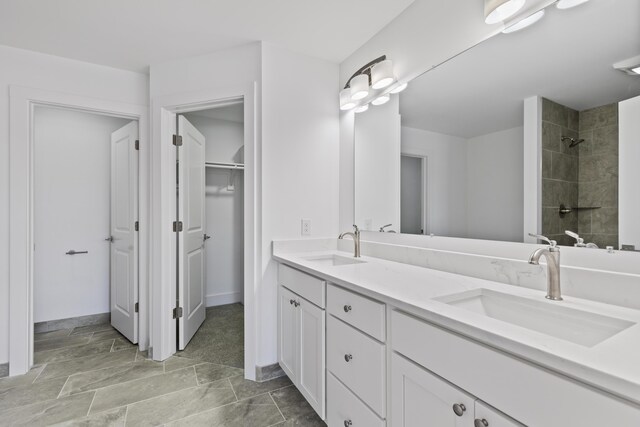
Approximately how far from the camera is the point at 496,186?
4.74 ft

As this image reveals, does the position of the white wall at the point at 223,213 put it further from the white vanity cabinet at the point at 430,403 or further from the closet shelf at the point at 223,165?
the white vanity cabinet at the point at 430,403

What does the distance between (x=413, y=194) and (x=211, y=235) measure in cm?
269

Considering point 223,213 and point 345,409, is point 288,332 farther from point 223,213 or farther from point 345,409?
point 223,213

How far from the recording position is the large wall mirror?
1.04 meters

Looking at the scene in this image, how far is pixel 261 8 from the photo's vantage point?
179 cm

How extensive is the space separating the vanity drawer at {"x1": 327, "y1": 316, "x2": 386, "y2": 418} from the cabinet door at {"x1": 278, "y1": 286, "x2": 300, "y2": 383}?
400 millimetres

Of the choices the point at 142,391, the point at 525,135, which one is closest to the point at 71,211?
the point at 142,391

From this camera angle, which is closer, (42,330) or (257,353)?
(257,353)

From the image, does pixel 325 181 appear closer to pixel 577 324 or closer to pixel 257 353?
pixel 257 353

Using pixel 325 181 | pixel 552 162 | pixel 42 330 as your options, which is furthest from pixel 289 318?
pixel 42 330

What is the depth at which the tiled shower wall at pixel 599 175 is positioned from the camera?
3.45 feet

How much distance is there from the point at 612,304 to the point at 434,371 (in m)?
0.66

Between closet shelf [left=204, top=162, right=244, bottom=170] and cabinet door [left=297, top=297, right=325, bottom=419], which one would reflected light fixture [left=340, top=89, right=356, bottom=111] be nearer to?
cabinet door [left=297, top=297, right=325, bottom=419]

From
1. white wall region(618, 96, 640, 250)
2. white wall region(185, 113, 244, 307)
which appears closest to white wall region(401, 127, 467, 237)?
white wall region(618, 96, 640, 250)
